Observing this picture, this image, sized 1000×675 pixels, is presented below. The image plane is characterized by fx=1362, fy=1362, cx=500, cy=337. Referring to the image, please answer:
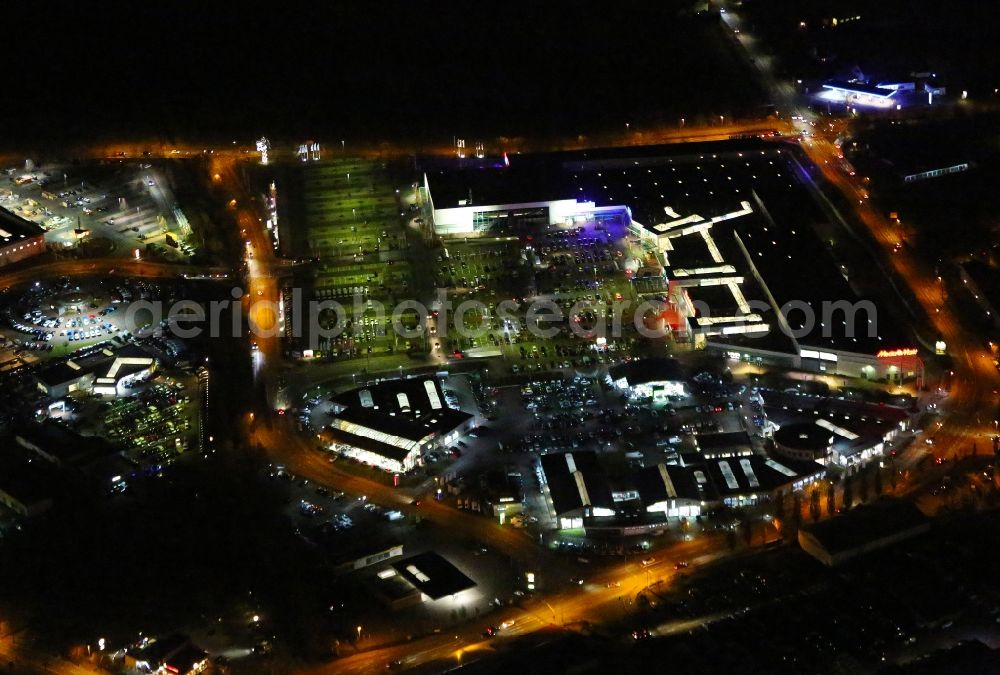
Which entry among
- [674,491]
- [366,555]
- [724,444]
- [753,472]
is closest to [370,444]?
[366,555]

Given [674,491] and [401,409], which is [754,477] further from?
[401,409]

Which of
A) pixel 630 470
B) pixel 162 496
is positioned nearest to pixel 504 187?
pixel 630 470

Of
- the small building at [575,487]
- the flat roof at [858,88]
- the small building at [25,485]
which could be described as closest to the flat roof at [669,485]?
the small building at [575,487]

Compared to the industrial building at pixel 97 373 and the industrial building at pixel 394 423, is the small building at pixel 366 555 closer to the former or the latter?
the industrial building at pixel 394 423

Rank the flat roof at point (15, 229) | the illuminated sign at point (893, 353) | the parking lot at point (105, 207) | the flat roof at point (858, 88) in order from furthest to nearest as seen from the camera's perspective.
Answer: the flat roof at point (858, 88) < the parking lot at point (105, 207) < the flat roof at point (15, 229) < the illuminated sign at point (893, 353)

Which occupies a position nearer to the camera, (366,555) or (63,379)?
(366,555)

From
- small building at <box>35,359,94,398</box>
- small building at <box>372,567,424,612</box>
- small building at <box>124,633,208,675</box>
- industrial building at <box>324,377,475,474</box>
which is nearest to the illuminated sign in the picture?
industrial building at <box>324,377,475,474</box>
